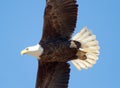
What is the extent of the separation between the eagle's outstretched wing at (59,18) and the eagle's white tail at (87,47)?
1.39 ft

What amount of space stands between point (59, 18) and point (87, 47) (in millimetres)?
1162

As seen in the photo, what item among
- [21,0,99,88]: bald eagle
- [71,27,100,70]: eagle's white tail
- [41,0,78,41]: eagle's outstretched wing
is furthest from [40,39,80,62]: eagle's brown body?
[71,27,100,70]: eagle's white tail

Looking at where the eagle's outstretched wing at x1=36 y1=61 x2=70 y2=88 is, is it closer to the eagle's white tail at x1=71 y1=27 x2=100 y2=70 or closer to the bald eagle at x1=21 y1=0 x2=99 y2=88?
the bald eagle at x1=21 y1=0 x2=99 y2=88

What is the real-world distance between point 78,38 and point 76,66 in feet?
2.99

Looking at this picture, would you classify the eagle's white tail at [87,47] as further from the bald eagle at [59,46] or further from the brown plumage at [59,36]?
the brown plumage at [59,36]

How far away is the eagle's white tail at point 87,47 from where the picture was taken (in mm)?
13152

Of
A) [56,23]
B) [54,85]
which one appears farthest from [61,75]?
[56,23]

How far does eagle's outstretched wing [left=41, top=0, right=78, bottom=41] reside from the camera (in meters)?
12.5

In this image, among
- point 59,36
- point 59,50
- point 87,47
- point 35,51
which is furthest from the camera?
point 87,47

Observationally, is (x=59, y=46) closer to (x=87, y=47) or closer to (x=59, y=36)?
(x=59, y=36)

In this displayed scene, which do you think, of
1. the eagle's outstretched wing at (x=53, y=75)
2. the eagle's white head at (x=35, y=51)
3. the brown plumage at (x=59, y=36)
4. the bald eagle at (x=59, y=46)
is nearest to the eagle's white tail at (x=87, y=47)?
the bald eagle at (x=59, y=46)

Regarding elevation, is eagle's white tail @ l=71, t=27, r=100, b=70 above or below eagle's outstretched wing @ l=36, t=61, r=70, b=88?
above

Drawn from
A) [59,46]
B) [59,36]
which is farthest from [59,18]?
[59,46]

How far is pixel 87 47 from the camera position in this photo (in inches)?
521
